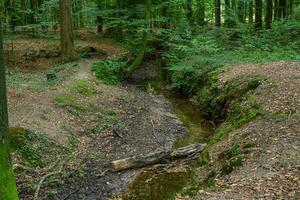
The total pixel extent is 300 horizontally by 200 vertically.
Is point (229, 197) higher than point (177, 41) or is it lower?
lower

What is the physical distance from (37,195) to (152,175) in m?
3.31

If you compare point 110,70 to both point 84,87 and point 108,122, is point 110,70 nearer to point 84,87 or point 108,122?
point 84,87

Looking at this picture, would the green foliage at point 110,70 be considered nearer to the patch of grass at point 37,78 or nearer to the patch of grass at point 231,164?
the patch of grass at point 37,78

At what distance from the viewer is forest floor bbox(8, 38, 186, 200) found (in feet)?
34.1

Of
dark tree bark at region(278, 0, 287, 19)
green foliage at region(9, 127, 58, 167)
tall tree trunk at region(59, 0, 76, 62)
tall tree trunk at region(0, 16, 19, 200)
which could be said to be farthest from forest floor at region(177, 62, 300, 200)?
dark tree bark at region(278, 0, 287, 19)

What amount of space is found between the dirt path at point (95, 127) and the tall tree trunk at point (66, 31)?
299 cm

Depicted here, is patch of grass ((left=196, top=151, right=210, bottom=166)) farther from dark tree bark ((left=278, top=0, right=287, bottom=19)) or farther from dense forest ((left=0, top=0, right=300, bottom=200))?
dark tree bark ((left=278, top=0, right=287, bottom=19))

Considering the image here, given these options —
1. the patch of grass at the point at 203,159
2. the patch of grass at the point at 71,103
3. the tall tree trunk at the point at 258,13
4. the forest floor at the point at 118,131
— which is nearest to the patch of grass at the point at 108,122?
the forest floor at the point at 118,131

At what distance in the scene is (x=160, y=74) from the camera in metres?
27.5

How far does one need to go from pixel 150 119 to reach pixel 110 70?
6722 millimetres

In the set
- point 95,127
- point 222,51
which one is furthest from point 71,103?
point 222,51

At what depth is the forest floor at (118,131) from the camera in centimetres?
866

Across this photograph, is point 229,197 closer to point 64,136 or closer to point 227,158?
point 227,158

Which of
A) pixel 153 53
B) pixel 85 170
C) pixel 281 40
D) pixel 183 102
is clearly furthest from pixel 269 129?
pixel 153 53
